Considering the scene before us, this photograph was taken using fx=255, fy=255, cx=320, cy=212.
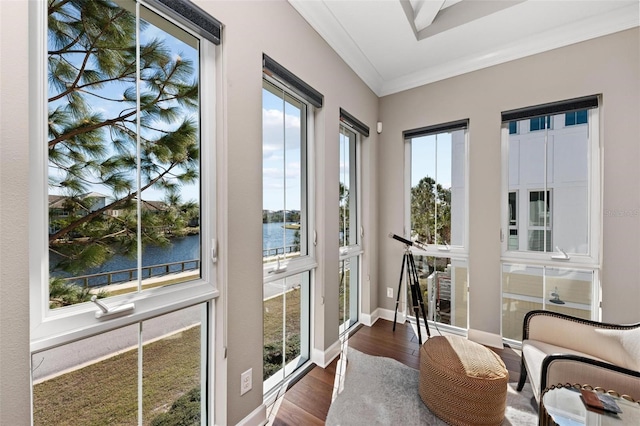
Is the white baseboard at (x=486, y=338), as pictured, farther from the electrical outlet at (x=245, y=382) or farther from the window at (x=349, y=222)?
the electrical outlet at (x=245, y=382)

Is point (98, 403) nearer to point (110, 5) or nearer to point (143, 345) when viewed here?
point (143, 345)

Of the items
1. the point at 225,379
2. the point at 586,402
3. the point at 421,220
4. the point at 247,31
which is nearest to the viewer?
the point at 586,402

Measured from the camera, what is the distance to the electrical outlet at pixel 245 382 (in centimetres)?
149

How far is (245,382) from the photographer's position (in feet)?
4.97

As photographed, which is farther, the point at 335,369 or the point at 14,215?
the point at 335,369

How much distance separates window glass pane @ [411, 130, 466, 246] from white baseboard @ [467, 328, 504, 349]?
0.92 m

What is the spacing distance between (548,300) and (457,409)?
1.65 meters

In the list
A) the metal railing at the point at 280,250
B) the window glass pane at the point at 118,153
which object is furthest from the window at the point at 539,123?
the window glass pane at the point at 118,153

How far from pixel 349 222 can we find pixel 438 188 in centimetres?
113

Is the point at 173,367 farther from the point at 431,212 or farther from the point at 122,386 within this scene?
the point at 431,212

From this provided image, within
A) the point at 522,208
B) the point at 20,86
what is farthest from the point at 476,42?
the point at 20,86

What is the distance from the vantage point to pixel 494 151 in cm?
257

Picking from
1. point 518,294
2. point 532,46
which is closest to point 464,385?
point 518,294

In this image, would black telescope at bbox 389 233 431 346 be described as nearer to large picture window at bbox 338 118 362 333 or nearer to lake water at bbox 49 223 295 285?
large picture window at bbox 338 118 362 333
